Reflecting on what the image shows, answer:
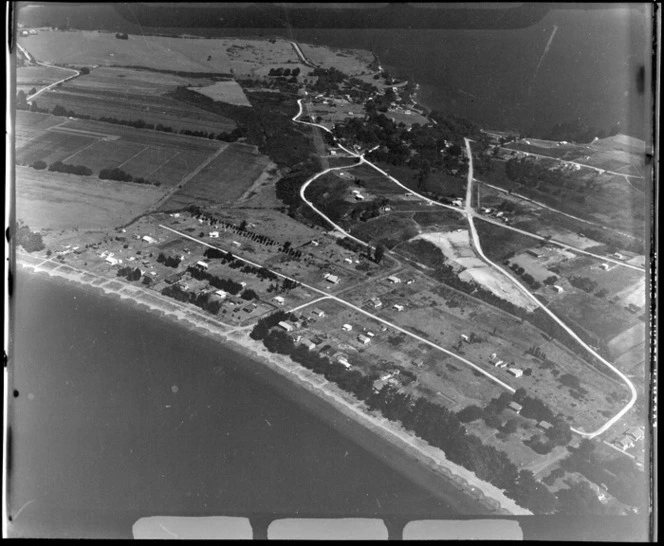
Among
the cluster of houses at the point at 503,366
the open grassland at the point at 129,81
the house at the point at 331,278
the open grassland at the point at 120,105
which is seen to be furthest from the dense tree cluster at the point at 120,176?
the cluster of houses at the point at 503,366

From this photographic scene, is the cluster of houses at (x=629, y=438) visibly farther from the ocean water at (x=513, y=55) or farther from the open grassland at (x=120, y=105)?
the open grassland at (x=120, y=105)

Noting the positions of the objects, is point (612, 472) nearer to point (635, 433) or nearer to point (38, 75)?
point (635, 433)

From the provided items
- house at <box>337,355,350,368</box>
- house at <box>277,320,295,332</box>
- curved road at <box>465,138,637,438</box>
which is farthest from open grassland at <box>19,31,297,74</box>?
house at <box>337,355,350,368</box>

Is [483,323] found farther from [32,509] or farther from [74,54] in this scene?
[74,54]

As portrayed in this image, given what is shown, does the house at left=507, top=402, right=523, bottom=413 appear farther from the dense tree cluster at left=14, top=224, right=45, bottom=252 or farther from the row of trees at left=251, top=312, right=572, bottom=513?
the dense tree cluster at left=14, top=224, right=45, bottom=252

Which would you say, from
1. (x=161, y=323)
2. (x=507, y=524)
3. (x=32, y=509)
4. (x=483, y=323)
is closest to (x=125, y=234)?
(x=161, y=323)
